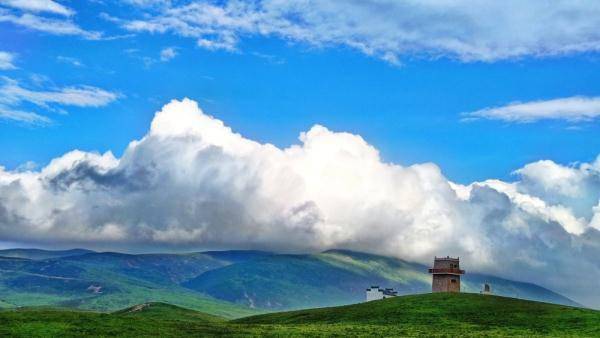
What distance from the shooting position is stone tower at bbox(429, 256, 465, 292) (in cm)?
18788

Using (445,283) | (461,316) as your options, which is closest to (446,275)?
(445,283)

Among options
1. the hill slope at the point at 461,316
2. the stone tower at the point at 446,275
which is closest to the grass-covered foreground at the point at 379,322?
the hill slope at the point at 461,316

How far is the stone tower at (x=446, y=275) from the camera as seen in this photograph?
188m

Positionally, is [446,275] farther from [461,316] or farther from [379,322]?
[379,322]

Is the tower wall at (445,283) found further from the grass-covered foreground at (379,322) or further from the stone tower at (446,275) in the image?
the grass-covered foreground at (379,322)

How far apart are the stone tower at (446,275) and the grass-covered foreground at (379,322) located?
27.3 metres

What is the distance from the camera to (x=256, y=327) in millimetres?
124250

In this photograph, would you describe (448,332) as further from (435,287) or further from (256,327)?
(435,287)

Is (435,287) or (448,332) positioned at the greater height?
(435,287)

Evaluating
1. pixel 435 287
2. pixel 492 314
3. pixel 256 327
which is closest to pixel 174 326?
pixel 256 327

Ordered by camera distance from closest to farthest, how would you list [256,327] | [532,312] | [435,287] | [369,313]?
[256,327], [532,312], [369,313], [435,287]

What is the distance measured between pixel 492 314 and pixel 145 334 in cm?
6730

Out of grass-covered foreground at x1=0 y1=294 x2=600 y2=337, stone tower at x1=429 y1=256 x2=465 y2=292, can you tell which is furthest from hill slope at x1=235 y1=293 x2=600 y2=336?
stone tower at x1=429 y1=256 x2=465 y2=292

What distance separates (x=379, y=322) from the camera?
5305 inches
